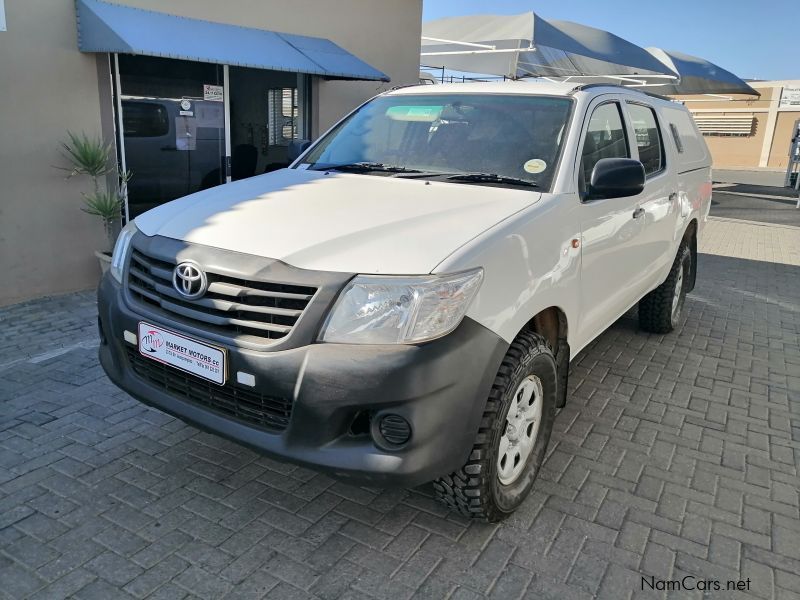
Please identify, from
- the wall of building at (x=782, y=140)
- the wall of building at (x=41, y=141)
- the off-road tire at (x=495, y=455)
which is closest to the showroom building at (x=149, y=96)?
the wall of building at (x=41, y=141)

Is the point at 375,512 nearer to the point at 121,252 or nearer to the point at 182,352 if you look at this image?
the point at 182,352

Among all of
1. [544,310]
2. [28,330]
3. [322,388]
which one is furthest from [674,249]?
[28,330]

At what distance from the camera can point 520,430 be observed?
2.88 meters

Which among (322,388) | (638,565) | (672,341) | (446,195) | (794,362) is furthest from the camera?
(672,341)

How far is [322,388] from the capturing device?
2285mm

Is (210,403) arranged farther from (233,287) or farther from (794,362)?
(794,362)

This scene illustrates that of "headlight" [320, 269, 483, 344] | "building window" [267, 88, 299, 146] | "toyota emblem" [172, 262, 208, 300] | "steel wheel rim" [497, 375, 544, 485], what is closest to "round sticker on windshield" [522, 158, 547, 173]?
"steel wheel rim" [497, 375, 544, 485]

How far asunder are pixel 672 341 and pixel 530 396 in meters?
3.17

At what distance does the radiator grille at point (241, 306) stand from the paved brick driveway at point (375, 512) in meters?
0.93

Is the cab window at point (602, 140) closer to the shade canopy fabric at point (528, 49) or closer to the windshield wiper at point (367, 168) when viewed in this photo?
the windshield wiper at point (367, 168)

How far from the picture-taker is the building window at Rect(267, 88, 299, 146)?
879 centimetres

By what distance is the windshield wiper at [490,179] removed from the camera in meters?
3.19

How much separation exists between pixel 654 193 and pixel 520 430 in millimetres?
2354

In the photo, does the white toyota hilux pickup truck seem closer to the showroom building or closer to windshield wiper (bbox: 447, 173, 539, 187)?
windshield wiper (bbox: 447, 173, 539, 187)
